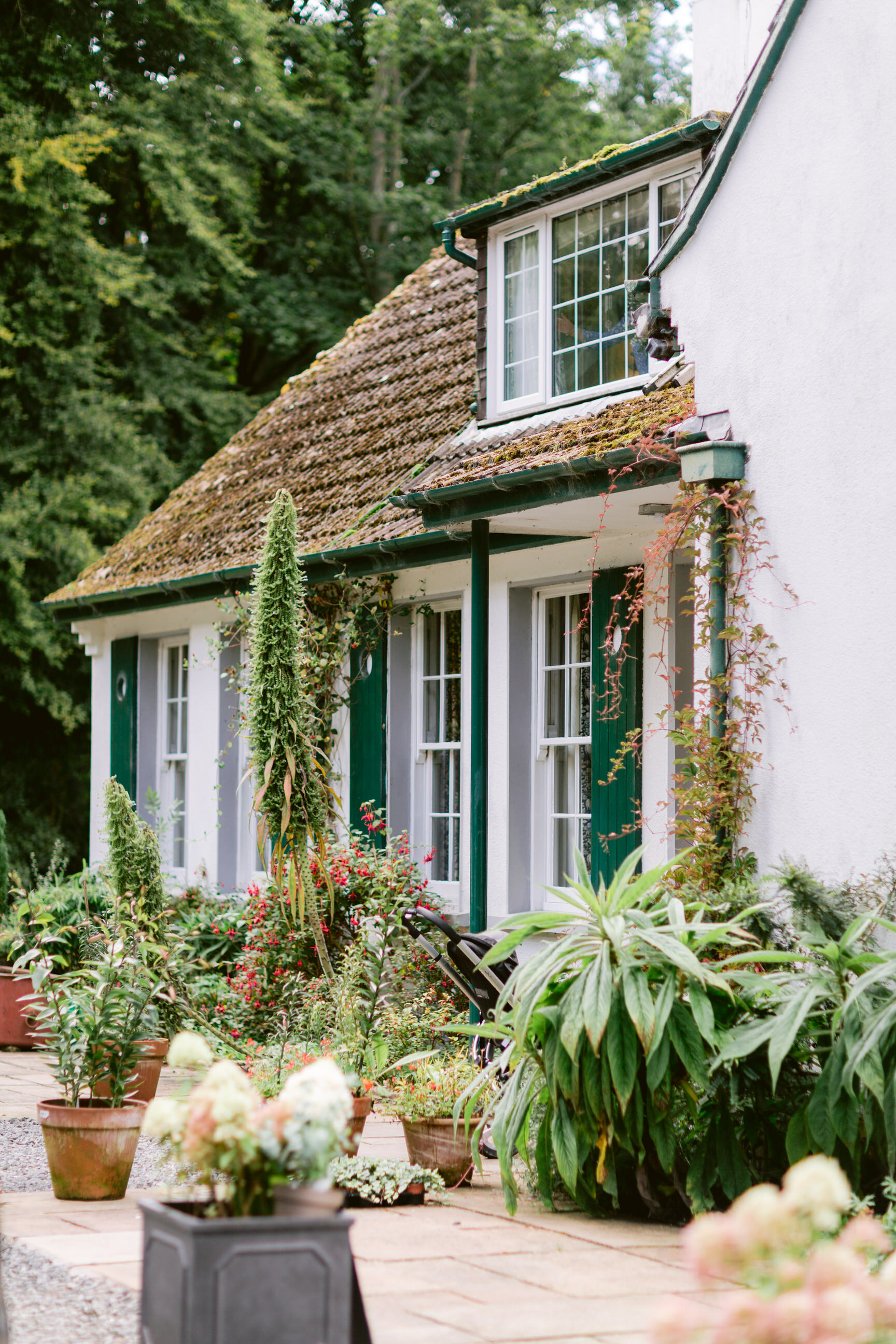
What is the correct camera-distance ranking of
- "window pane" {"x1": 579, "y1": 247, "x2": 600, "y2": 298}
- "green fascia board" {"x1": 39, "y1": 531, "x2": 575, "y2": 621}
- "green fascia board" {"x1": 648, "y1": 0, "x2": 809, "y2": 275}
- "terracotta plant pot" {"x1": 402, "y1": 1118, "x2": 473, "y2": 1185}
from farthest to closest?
"green fascia board" {"x1": 39, "y1": 531, "x2": 575, "y2": 621}, "window pane" {"x1": 579, "y1": 247, "x2": 600, "y2": 298}, "green fascia board" {"x1": 648, "y1": 0, "x2": 809, "y2": 275}, "terracotta plant pot" {"x1": 402, "y1": 1118, "x2": 473, "y2": 1185}

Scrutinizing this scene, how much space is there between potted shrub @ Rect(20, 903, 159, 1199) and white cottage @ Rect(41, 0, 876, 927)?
2692 mm

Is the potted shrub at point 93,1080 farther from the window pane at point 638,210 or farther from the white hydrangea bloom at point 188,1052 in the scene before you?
the window pane at point 638,210

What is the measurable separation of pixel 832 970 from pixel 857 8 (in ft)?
12.5

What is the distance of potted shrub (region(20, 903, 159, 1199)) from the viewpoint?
6.02 meters

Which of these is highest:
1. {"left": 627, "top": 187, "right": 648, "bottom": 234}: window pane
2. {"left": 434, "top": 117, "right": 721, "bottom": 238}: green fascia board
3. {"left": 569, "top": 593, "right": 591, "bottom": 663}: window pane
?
{"left": 434, "top": 117, "right": 721, "bottom": 238}: green fascia board

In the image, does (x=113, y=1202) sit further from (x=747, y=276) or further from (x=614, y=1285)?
(x=747, y=276)

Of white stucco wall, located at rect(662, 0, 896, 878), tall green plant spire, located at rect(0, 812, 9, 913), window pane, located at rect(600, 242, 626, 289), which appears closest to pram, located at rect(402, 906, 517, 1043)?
white stucco wall, located at rect(662, 0, 896, 878)

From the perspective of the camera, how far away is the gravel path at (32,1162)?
6.54 metres

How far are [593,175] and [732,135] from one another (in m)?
2.15

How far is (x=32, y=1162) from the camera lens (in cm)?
704

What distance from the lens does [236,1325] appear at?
10.4 ft

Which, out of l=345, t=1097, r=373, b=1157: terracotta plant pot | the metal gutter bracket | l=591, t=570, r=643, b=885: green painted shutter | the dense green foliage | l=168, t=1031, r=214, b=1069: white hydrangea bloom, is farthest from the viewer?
the dense green foliage

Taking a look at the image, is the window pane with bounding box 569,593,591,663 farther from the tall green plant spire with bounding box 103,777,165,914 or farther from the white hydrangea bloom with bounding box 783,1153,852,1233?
the white hydrangea bloom with bounding box 783,1153,852,1233

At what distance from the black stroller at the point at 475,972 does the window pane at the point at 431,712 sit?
382 centimetres
